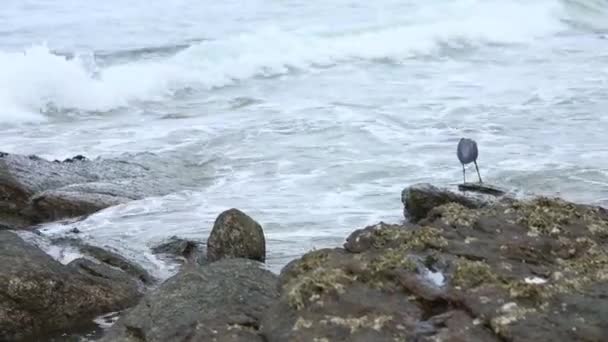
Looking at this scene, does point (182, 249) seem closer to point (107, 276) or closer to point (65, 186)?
point (107, 276)

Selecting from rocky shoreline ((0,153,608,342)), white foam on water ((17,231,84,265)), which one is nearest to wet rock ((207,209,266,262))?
rocky shoreline ((0,153,608,342))

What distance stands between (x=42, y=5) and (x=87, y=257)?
22168 mm

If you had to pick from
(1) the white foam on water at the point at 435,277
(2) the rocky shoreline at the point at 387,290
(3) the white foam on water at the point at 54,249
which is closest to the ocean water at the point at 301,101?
(3) the white foam on water at the point at 54,249

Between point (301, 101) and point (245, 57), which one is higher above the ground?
point (245, 57)

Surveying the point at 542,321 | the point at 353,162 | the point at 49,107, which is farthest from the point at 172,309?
the point at 49,107

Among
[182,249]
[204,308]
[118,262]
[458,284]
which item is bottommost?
[182,249]

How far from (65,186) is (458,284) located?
6626mm

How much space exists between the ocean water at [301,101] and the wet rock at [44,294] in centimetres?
102

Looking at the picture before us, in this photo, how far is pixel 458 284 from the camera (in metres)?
3.67

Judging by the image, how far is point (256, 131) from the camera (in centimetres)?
1352

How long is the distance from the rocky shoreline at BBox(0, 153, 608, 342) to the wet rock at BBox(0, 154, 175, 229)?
9.06 feet

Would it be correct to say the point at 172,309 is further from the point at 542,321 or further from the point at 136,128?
the point at 136,128

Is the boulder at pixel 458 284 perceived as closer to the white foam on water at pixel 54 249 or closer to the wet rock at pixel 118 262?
the wet rock at pixel 118 262

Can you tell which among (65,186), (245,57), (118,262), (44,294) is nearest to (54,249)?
(118,262)
